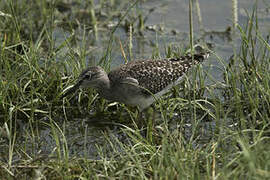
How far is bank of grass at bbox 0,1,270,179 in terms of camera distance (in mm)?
5113

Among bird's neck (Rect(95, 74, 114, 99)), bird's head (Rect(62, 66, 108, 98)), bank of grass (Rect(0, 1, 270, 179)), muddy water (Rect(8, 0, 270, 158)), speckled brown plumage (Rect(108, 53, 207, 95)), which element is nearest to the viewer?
bank of grass (Rect(0, 1, 270, 179))

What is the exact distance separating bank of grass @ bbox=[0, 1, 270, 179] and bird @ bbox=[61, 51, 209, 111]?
241mm

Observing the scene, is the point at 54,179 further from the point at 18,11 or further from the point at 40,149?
the point at 18,11

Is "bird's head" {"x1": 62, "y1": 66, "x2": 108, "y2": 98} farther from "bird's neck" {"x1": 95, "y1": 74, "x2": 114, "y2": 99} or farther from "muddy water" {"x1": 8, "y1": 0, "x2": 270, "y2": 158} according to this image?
"muddy water" {"x1": 8, "y1": 0, "x2": 270, "y2": 158}

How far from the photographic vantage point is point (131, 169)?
509 centimetres

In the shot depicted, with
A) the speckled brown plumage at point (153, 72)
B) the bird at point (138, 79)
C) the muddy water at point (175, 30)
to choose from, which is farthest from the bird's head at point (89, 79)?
the muddy water at point (175, 30)

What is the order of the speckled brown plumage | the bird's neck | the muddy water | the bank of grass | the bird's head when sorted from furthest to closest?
the muddy water, the speckled brown plumage, the bird's neck, the bird's head, the bank of grass

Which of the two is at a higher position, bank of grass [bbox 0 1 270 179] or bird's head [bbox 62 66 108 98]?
bird's head [bbox 62 66 108 98]

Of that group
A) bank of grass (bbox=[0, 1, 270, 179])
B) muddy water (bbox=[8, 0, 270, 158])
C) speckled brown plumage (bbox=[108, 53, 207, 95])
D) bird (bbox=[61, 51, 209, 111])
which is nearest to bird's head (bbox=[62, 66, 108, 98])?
bird (bbox=[61, 51, 209, 111])

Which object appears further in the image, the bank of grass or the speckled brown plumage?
the speckled brown plumage

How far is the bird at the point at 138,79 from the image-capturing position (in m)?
7.00

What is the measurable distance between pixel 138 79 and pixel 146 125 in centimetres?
64

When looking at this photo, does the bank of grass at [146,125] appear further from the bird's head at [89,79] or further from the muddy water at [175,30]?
the muddy water at [175,30]

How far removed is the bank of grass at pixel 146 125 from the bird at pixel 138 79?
241 mm
